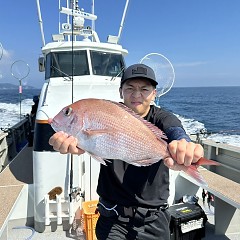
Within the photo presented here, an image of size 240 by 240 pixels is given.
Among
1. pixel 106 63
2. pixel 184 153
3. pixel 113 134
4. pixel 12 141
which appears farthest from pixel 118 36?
pixel 184 153

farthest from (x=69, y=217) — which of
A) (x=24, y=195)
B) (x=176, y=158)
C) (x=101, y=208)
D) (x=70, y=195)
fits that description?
(x=176, y=158)

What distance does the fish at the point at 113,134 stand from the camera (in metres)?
1.62

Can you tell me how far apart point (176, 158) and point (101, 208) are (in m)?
0.97

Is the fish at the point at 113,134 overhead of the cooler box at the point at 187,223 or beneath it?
overhead

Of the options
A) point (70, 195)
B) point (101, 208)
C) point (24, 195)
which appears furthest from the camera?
point (24, 195)

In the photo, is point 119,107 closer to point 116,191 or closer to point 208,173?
point 116,191

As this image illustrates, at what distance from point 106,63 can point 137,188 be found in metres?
5.22

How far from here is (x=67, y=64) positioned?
665cm

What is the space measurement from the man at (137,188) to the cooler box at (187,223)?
85.8 inches

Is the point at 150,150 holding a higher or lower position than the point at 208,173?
higher

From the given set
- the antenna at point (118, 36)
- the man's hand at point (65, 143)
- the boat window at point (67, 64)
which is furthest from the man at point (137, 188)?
the antenna at point (118, 36)

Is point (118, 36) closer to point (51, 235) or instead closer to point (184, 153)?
point (51, 235)

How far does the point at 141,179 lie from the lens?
2059 millimetres

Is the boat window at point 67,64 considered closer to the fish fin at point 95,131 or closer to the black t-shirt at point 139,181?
the black t-shirt at point 139,181
